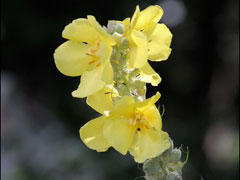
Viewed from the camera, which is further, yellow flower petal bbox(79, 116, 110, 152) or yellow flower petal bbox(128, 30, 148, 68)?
yellow flower petal bbox(79, 116, 110, 152)

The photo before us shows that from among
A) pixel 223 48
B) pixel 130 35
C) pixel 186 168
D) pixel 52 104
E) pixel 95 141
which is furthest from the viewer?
pixel 223 48

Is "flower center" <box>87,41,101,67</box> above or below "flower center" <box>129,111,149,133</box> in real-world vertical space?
above

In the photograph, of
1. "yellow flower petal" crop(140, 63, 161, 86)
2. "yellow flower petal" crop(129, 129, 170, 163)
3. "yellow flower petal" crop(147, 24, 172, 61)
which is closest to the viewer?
"yellow flower petal" crop(129, 129, 170, 163)

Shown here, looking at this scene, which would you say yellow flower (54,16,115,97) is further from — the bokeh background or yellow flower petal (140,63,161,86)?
the bokeh background

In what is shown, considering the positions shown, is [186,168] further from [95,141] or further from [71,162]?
[95,141]

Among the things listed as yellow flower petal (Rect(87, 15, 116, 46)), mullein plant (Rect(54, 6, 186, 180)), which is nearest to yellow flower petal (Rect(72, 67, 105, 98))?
mullein plant (Rect(54, 6, 186, 180))

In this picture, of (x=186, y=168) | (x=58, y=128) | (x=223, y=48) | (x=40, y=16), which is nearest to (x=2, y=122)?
(x=58, y=128)

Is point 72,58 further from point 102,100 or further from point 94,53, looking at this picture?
point 102,100

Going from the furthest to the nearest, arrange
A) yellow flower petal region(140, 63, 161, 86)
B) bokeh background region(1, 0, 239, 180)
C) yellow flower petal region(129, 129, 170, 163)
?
1. bokeh background region(1, 0, 239, 180)
2. yellow flower petal region(140, 63, 161, 86)
3. yellow flower petal region(129, 129, 170, 163)

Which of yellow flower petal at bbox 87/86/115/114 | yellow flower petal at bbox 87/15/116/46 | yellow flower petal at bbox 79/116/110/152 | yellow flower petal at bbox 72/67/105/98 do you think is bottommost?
yellow flower petal at bbox 79/116/110/152
